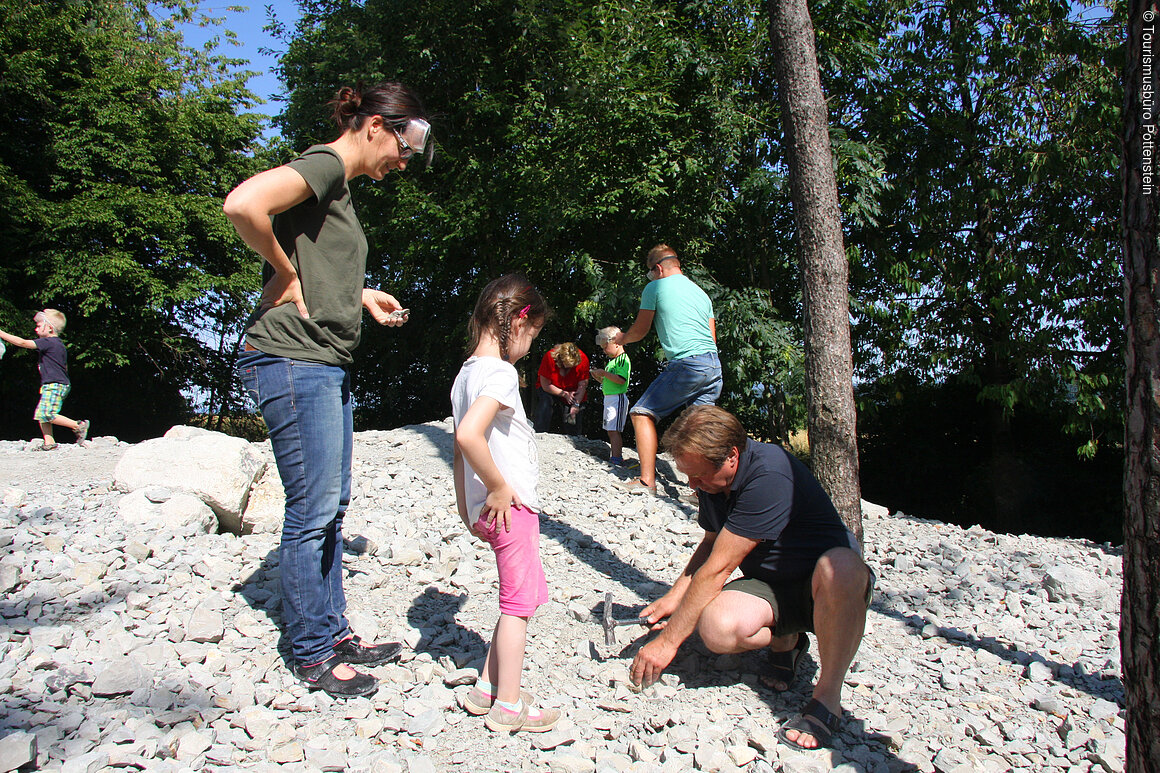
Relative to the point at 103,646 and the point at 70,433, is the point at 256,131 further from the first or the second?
the point at 103,646

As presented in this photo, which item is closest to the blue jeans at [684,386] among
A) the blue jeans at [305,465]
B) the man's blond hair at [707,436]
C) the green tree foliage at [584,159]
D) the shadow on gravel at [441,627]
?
the shadow on gravel at [441,627]

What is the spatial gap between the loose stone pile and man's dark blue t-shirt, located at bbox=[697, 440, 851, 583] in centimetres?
58

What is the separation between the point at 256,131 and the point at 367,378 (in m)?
5.82

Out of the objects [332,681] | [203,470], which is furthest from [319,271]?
[203,470]

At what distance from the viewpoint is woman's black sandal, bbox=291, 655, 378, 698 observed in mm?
2594

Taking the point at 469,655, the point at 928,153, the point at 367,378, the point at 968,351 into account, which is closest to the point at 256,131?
the point at 367,378

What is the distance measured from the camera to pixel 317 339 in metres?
2.48

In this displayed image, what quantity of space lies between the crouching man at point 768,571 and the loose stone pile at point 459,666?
0.71 ft

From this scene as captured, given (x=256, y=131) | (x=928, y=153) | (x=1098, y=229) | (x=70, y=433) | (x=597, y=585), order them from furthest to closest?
(x=70, y=433) → (x=256, y=131) → (x=928, y=153) → (x=1098, y=229) → (x=597, y=585)

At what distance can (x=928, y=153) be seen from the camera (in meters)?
9.90

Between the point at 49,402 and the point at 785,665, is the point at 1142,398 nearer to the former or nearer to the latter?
the point at 785,665

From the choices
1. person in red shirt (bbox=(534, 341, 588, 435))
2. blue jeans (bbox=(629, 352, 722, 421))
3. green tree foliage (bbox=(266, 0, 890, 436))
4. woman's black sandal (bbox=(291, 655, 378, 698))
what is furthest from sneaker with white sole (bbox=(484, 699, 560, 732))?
green tree foliage (bbox=(266, 0, 890, 436))

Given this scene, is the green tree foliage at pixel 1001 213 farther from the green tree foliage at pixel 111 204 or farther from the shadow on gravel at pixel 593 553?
Answer: the green tree foliage at pixel 111 204

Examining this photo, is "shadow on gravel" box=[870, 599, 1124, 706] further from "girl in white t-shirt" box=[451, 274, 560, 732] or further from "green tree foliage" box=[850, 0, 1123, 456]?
"green tree foliage" box=[850, 0, 1123, 456]
